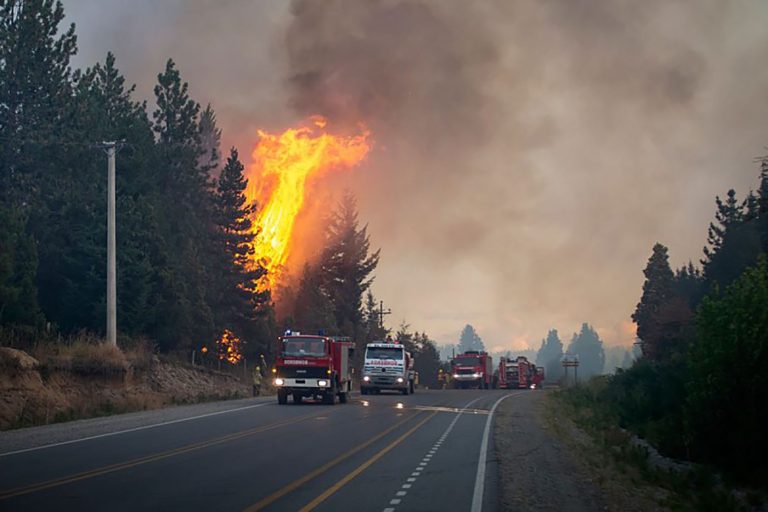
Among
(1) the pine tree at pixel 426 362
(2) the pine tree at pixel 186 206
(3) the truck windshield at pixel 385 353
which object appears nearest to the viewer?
(3) the truck windshield at pixel 385 353

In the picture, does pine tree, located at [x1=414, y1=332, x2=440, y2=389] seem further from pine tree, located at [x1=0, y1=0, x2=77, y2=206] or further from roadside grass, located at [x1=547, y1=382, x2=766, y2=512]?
roadside grass, located at [x1=547, y1=382, x2=766, y2=512]

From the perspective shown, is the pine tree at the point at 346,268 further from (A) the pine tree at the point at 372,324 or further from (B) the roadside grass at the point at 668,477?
(B) the roadside grass at the point at 668,477

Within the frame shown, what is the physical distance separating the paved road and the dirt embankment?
4.18 metres

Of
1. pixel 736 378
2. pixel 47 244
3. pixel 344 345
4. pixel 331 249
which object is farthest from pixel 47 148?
pixel 331 249

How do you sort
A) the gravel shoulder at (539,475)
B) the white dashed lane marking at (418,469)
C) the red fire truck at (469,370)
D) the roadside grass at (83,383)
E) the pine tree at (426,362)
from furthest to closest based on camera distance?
the pine tree at (426,362) → the red fire truck at (469,370) → the roadside grass at (83,383) → the gravel shoulder at (539,475) → the white dashed lane marking at (418,469)

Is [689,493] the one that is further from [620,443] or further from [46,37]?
[46,37]

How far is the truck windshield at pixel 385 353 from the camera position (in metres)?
58.7

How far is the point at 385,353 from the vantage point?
193 ft

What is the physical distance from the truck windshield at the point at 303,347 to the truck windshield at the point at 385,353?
1682 cm

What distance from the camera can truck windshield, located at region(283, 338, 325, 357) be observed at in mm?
41938

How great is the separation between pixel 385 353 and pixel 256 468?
133 feet

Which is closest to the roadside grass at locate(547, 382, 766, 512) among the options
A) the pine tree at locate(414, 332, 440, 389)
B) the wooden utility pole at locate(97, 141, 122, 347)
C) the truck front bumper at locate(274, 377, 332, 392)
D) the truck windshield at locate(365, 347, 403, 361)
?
the truck front bumper at locate(274, 377, 332, 392)

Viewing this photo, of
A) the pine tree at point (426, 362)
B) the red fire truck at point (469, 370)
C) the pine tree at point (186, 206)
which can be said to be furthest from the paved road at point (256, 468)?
the pine tree at point (426, 362)

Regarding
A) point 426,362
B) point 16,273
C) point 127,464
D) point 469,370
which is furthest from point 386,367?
point 426,362
